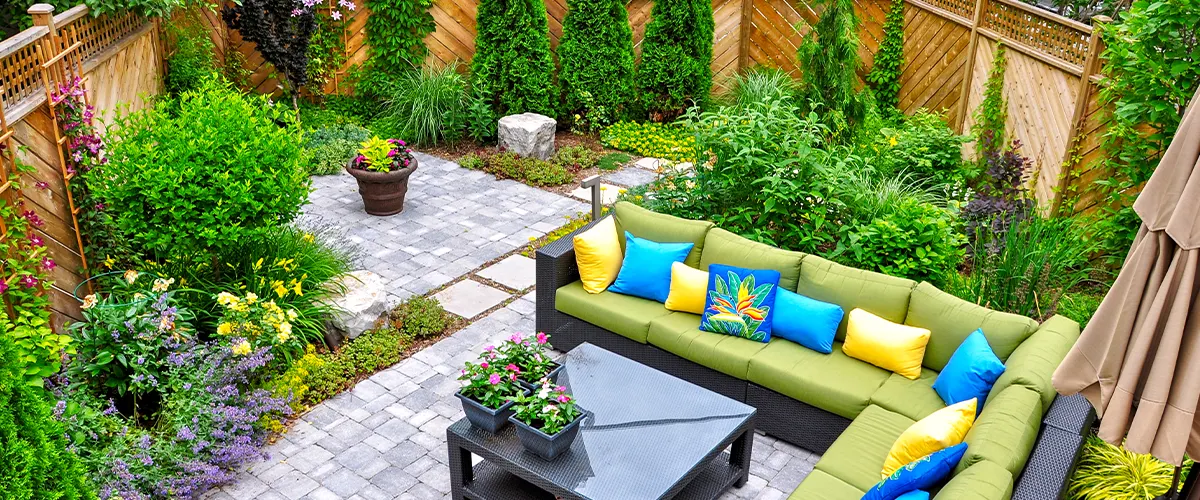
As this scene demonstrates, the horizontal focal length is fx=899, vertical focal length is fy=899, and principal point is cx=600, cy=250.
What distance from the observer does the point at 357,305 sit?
5.89m

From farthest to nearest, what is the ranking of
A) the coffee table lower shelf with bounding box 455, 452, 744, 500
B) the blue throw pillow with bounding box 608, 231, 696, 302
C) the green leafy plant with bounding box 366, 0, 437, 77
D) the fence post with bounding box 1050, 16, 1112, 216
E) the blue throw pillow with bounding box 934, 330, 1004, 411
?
the green leafy plant with bounding box 366, 0, 437, 77 < the fence post with bounding box 1050, 16, 1112, 216 < the blue throw pillow with bounding box 608, 231, 696, 302 < the coffee table lower shelf with bounding box 455, 452, 744, 500 < the blue throw pillow with bounding box 934, 330, 1004, 411

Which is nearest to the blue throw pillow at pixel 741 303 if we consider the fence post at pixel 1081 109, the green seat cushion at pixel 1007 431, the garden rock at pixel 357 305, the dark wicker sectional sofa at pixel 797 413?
the dark wicker sectional sofa at pixel 797 413

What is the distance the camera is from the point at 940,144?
8156mm

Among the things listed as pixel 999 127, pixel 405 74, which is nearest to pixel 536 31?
pixel 405 74

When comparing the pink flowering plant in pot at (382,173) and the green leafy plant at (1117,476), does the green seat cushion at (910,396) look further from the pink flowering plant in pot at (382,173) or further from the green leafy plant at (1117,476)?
the pink flowering plant in pot at (382,173)

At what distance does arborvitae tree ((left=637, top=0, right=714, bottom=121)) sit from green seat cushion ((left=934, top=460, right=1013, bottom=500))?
22.7 feet

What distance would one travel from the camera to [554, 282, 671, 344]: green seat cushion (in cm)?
545

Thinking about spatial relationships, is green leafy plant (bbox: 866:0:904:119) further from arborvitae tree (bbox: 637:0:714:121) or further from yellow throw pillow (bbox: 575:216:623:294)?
yellow throw pillow (bbox: 575:216:623:294)

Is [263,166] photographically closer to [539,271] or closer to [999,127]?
[539,271]

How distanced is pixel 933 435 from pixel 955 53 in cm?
622

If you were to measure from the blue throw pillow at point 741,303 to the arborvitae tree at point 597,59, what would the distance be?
5.25 m

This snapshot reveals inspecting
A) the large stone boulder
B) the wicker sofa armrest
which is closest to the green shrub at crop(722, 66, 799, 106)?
the large stone boulder

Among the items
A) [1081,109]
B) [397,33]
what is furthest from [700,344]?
[397,33]

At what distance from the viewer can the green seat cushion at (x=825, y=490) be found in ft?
13.0
